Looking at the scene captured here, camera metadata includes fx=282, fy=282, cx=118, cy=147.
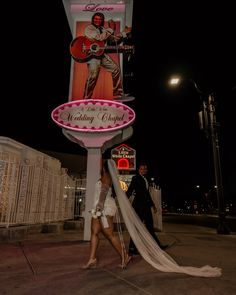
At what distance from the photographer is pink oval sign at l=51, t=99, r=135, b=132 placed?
9000 mm

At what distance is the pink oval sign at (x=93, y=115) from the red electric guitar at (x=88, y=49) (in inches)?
87.1

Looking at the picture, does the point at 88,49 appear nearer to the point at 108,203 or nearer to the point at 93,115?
the point at 93,115

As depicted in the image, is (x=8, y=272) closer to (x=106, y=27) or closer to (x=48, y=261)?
(x=48, y=261)

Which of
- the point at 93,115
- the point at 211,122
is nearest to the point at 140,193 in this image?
the point at 93,115

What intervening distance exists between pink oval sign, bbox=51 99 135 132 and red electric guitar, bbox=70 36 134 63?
2.21m

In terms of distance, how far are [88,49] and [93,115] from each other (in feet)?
9.86

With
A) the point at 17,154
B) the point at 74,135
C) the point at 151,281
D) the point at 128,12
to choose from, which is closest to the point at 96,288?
the point at 151,281

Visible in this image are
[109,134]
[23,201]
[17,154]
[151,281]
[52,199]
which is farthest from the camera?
[17,154]

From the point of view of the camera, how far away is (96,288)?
3633 mm

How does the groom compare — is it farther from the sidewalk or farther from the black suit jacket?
the sidewalk

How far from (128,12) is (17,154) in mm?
8579

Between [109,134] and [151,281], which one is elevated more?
[109,134]

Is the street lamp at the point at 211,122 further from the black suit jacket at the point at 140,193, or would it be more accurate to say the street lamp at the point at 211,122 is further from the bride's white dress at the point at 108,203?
the bride's white dress at the point at 108,203

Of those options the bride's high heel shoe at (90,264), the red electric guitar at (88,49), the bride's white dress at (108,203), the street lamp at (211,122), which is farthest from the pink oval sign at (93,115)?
the street lamp at (211,122)
